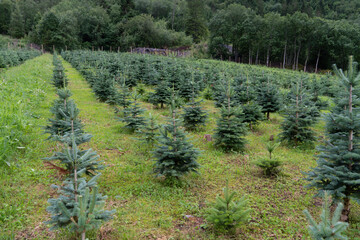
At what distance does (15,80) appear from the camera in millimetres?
12992

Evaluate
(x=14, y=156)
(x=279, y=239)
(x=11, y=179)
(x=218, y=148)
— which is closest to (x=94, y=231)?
(x=11, y=179)

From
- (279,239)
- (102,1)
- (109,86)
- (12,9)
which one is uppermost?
(102,1)

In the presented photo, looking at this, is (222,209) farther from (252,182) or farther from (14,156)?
(14,156)

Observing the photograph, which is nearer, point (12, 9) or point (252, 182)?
point (252, 182)

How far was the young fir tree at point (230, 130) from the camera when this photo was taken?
24.4 feet

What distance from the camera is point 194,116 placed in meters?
9.52

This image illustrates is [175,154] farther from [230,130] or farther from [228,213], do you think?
[230,130]

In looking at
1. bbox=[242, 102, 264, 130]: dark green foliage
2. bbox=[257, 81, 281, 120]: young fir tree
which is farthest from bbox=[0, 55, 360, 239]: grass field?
bbox=[257, 81, 281, 120]: young fir tree

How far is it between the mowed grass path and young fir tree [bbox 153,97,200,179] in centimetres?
26

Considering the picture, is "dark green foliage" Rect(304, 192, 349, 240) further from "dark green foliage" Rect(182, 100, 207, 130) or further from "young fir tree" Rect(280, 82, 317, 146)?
"dark green foliage" Rect(182, 100, 207, 130)

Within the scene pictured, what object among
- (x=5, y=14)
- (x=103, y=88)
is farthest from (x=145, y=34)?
(x=103, y=88)

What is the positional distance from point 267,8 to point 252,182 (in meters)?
88.3

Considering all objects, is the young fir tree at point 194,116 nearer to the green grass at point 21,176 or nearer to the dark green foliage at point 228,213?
the green grass at point 21,176

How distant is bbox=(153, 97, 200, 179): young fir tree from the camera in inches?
207
